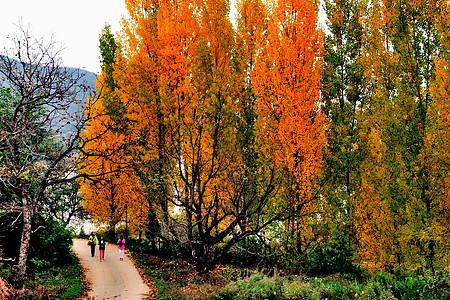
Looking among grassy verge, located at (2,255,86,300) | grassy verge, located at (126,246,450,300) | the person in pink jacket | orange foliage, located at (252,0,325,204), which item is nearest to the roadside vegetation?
grassy verge, located at (2,255,86,300)

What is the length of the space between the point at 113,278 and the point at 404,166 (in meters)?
12.4

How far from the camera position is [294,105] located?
14.0 metres

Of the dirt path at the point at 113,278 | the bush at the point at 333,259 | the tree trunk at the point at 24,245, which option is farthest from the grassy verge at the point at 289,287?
the tree trunk at the point at 24,245

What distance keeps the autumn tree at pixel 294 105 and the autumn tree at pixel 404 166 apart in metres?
2.30

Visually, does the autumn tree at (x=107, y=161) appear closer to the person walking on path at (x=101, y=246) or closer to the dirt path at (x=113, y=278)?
the person walking on path at (x=101, y=246)

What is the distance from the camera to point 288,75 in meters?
14.1

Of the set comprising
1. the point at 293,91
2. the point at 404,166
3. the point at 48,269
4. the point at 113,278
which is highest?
the point at 293,91

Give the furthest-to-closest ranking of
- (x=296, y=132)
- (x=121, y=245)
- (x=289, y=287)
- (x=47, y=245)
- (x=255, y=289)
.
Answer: (x=121, y=245) → (x=47, y=245) → (x=296, y=132) → (x=255, y=289) → (x=289, y=287)

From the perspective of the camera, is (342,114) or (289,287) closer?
(289,287)

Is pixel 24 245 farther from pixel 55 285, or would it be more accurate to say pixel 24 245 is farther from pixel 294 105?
pixel 294 105

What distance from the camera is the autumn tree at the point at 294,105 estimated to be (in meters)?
13.5

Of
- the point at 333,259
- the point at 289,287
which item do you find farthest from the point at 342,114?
the point at 289,287

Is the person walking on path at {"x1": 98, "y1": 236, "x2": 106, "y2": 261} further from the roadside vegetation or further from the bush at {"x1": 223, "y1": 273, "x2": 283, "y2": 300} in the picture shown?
the bush at {"x1": 223, "y1": 273, "x2": 283, "y2": 300}

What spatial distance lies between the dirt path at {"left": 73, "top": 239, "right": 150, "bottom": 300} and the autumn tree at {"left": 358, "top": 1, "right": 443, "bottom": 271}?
893 cm
